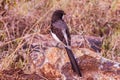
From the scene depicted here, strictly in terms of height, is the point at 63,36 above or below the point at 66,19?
above

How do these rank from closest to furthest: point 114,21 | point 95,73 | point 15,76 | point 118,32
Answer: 1. point 95,73
2. point 15,76
3. point 118,32
4. point 114,21

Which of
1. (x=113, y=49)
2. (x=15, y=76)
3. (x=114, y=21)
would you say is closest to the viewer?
(x=15, y=76)

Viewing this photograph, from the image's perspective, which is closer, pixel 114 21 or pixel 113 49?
pixel 113 49

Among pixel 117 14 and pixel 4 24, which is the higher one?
pixel 4 24

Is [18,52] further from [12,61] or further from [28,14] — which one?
[28,14]

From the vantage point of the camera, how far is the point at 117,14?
6.56 meters

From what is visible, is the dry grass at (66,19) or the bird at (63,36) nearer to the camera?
the bird at (63,36)

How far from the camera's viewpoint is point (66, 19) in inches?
248

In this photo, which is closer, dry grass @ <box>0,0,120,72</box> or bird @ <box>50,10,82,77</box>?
bird @ <box>50,10,82,77</box>

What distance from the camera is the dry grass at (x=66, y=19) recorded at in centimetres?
559

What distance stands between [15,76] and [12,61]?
22 cm

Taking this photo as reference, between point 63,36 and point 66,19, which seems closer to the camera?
point 63,36

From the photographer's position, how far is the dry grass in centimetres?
559

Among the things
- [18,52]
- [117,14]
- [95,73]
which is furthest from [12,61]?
[117,14]
